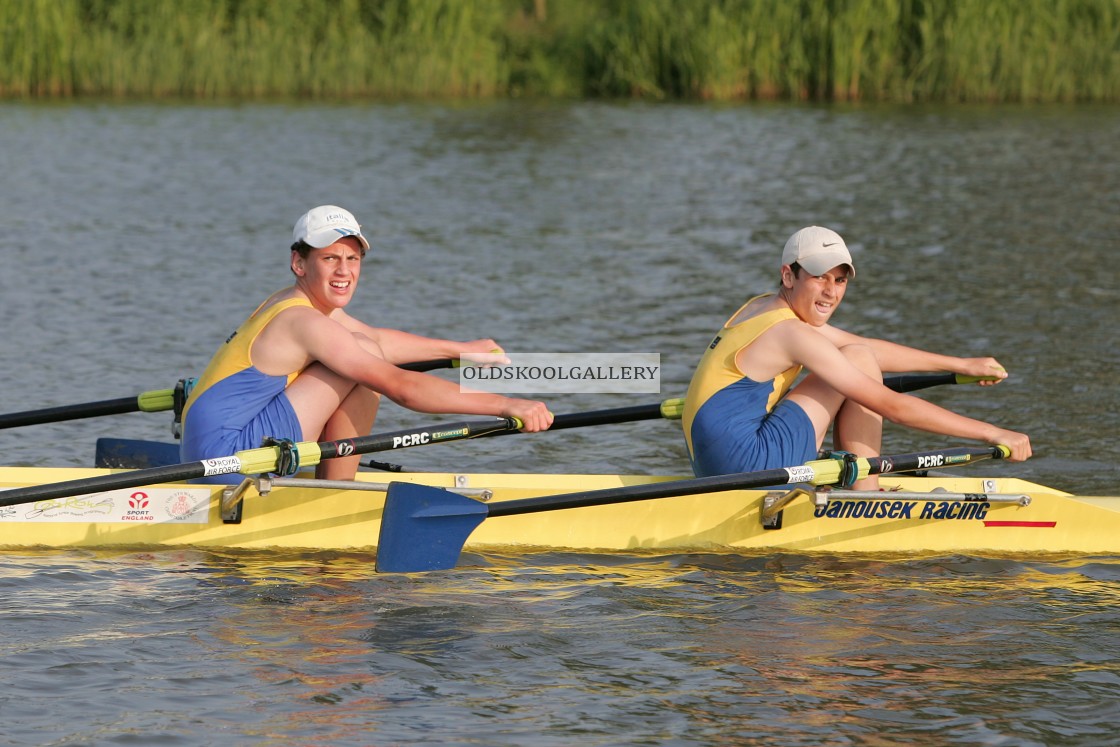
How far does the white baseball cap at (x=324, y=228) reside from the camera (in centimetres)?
745

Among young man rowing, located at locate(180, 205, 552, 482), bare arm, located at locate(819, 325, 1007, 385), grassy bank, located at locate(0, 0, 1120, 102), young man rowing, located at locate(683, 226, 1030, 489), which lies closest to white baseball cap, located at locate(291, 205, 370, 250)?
young man rowing, located at locate(180, 205, 552, 482)

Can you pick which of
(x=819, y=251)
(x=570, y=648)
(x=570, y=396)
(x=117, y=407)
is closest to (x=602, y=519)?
(x=570, y=648)

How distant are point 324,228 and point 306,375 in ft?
2.45

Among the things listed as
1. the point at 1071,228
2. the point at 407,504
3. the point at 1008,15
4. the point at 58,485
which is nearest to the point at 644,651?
the point at 407,504

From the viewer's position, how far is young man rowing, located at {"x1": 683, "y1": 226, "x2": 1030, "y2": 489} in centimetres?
744

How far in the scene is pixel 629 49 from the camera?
36500mm

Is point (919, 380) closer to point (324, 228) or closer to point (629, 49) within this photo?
point (324, 228)

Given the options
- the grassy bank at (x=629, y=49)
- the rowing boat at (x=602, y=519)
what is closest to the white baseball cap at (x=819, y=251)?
the rowing boat at (x=602, y=519)

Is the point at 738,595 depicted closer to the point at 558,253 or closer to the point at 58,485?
the point at 58,485

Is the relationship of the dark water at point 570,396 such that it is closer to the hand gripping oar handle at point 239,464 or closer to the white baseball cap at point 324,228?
the hand gripping oar handle at point 239,464

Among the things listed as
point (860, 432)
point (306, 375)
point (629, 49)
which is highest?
point (629, 49)

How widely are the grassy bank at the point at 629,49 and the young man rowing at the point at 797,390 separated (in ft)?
83.1

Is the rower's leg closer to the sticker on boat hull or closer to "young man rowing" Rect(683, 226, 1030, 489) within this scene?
"young man rowing" Rect(683, 226, 1030, 489)

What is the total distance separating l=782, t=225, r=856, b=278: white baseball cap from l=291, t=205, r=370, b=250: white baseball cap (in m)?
2.05
